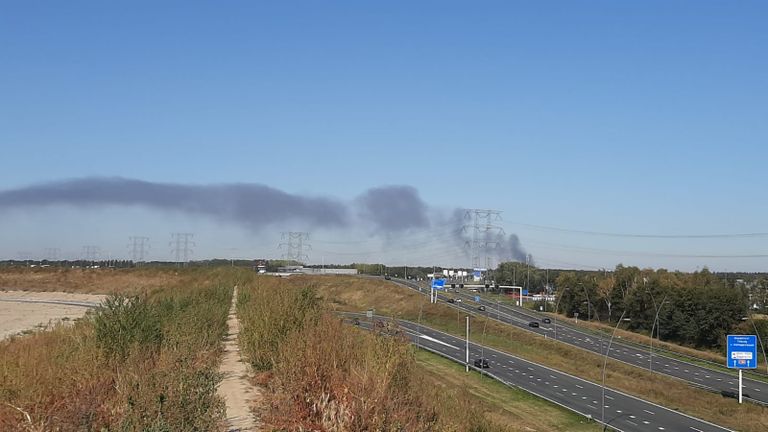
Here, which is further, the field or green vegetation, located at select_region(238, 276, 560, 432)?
green vegetation, located at select_region(238, 276, 560, 432)

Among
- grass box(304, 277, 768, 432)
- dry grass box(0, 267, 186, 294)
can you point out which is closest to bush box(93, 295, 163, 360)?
grass box(304, 277, 768, 432)

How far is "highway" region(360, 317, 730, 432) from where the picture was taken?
52.8m

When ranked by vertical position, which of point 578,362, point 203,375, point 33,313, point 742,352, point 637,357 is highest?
point 203,375

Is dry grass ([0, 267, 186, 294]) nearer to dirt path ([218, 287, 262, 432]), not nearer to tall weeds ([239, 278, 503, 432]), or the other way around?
dirt path ([218, 287, 262, 432])

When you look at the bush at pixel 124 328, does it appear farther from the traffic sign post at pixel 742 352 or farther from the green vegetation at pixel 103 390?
the traffic sign post at pixel 742 352

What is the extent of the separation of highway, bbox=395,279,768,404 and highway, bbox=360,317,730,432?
43.4 ft

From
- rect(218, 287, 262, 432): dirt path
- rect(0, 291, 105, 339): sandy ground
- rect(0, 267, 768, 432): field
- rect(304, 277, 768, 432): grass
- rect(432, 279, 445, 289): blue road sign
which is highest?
rect(0, 267, 768, 432): field

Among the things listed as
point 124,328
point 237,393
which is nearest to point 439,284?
point 237,393

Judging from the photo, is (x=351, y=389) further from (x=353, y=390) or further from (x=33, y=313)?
(x=33, y=313)

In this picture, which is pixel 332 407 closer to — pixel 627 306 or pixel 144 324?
pixel 144 324

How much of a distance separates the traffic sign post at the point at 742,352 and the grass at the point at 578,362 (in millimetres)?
4011

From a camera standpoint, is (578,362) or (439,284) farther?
(439,284)

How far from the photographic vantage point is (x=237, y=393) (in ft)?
96.3

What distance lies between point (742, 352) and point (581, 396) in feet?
61.3
